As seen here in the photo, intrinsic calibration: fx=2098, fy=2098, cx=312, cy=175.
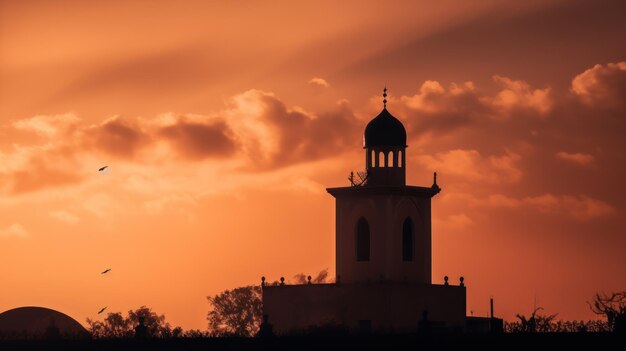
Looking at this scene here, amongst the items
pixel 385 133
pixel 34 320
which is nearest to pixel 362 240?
pixel 385 133

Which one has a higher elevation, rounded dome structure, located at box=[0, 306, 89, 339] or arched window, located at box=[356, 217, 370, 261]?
arched window, located at box=[356, 217, 370, 261]

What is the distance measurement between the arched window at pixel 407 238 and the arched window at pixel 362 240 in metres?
1.77

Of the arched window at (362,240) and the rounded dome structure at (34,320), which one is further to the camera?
the rounded dome structure at (34,320)

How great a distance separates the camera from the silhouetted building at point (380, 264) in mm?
99312

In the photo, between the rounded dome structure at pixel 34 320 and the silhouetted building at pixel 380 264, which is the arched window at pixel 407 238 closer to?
the silhouetted building at pixel 380 264

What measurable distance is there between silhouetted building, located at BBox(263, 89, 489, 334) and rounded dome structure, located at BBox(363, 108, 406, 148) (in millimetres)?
47

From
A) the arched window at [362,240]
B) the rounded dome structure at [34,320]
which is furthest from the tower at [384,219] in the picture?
the rounded dome structure at [34,320]

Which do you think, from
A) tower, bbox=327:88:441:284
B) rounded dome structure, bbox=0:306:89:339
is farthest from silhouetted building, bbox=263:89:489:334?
rounded dome structure, bbox=0:306:89:339

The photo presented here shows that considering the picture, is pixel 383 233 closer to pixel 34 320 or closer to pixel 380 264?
pixel 380 264

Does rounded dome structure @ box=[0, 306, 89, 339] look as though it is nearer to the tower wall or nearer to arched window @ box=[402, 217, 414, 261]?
the tower wall

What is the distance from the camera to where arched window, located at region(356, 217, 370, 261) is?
332ft

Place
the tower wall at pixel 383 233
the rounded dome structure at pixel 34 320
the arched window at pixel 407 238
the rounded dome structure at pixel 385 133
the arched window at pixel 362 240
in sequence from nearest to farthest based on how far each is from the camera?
the rounded dome structure at pixel 385 133
the tower wall at pixel 383 233
the arched window at pixel 362 240
the arched window at pixel 407 238
the rounded dome structure at pixel 34 320

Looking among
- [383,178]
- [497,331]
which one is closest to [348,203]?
[383,178]

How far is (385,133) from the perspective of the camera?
326 feet
